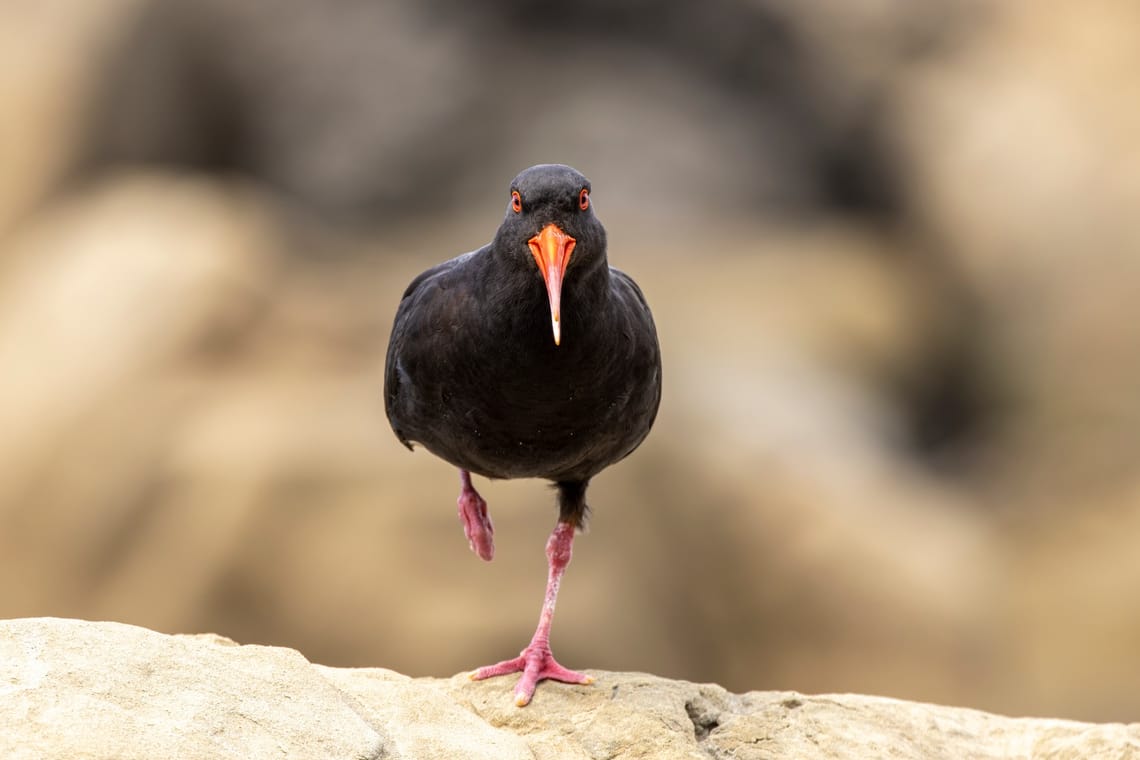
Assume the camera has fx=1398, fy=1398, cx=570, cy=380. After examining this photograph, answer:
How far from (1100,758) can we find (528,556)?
705 centimetres

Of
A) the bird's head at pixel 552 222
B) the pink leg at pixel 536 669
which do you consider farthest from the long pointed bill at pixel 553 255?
the pink leg at pixel 536 669

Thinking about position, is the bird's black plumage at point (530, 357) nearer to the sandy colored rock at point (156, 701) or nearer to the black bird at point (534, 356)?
the black bird at point (534, 356)

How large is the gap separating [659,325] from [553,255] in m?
9.97

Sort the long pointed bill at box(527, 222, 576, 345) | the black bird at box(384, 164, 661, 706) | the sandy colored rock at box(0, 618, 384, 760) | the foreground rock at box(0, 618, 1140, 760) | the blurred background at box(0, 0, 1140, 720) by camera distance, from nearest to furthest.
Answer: the sandy colored rock at box(0, 618, 384, 760)
the foreground rock at box(0, 618, 1140, 760)
the long pointed bill at box(527, 222, 576, 345)
the black bird at box(384, 164, 661, 706)
the blurred background at box(0, 0, 1140, 720)

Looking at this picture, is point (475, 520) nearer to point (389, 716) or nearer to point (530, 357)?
point (530, 357)

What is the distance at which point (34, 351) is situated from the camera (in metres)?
15.4

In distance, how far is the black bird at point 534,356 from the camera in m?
5.31

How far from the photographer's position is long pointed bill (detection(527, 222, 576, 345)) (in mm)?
5109

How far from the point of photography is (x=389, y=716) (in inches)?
205

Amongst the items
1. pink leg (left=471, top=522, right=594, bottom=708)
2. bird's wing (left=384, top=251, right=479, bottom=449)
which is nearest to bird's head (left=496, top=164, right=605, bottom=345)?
bird's wing (left=384, top=251, right=479, bottom=449)

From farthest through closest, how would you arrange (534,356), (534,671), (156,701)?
(534,671), (534,356), (156,701)

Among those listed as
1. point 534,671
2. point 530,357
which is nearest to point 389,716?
point 534,671

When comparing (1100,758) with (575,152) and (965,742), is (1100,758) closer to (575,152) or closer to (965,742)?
(965,742)

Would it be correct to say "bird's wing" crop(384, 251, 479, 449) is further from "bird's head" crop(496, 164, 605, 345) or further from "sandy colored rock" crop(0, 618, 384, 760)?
"sandy colored rock" crop(0, 618, 384, 760)
